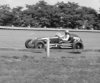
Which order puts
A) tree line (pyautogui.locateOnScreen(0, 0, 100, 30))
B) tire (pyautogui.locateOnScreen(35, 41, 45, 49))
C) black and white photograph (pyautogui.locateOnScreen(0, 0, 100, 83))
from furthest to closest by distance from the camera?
tree line (pyautogui.locateOnScreen(0, 0, 100, 30)), tire (pyautogui.locateOnScreen(35, 41, 45, 49)), black and white photograph (pyautogui.locateOnScreen(0, 0, 100, 83))

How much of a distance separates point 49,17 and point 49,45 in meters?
58.1

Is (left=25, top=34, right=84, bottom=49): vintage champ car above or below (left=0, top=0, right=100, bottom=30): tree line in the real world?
below

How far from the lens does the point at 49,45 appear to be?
16.3 meters

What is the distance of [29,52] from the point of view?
16141 millimetres

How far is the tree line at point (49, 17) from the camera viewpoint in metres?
70.8

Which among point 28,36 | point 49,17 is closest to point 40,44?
point 28,36

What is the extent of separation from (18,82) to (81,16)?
6957 cm

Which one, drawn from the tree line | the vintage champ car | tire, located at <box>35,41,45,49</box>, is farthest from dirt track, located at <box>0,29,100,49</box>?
the tree line

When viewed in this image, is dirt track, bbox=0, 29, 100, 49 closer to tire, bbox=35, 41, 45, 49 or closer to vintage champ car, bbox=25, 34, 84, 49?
vintage champ car, bbox=25, 34, 84, 49

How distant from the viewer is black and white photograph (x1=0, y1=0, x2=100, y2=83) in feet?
28.1

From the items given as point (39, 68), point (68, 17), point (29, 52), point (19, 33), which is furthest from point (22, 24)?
point (39, 68)

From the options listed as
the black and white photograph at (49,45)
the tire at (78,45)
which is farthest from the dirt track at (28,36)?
the tire at (78,45)

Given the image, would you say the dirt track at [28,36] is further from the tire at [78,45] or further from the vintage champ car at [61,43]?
the tire at [78,45]

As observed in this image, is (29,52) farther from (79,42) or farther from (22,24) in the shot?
(22,24)
